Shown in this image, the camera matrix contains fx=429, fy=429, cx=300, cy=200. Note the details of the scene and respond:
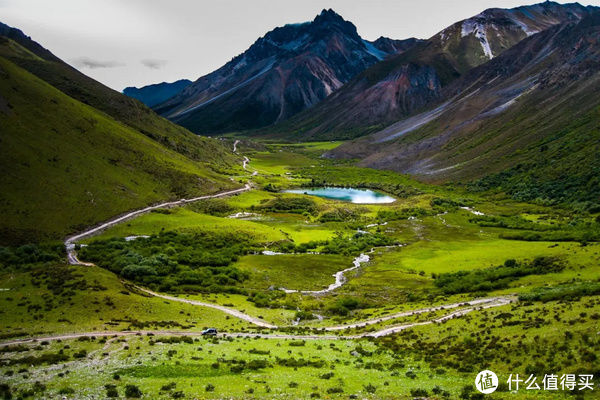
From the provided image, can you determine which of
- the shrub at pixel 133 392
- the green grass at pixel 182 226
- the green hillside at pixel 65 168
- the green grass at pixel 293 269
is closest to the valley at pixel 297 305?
the green grass at pixel 293 269

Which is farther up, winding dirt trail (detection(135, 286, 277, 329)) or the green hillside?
the green hillside

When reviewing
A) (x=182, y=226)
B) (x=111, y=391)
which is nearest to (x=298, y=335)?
(x=111, y=391)

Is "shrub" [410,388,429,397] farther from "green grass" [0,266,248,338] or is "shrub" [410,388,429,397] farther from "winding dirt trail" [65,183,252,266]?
"winding dirt trail" [65,183,252,266]

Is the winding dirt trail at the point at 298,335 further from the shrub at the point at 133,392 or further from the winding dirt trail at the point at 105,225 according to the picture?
the winding dirt trail at the point at 105,225

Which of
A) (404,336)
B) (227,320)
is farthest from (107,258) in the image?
(404,336)

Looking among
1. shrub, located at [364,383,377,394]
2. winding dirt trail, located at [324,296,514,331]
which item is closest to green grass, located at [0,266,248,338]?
winding dirt trail, located at [324,296,514,331]
